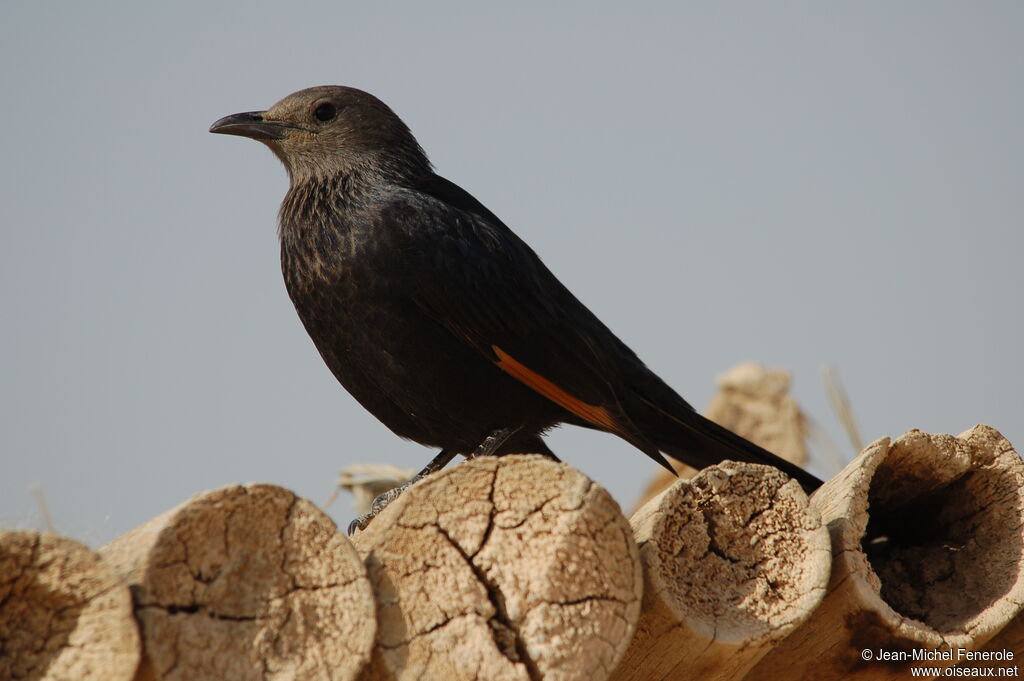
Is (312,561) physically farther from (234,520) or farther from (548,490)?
(548,490)

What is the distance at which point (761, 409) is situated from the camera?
23.5 feet

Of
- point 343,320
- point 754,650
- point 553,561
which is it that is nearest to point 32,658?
point 553,561

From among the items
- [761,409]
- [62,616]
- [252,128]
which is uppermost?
[252,128]

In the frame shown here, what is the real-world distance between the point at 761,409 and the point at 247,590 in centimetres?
547

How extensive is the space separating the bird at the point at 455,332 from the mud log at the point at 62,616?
79.7 inches

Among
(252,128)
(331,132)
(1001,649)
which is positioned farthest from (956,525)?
(252,128)

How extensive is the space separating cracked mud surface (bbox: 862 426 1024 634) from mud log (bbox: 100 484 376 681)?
1481mm

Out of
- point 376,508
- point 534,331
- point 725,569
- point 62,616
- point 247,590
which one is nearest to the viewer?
point 62,616

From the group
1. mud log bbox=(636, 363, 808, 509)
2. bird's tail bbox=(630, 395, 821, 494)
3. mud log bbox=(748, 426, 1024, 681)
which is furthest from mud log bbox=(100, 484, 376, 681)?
mud log bbox=(636, 363, 808, 509)

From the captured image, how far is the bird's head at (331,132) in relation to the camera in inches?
184

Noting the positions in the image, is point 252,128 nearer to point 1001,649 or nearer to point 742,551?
point 742,551

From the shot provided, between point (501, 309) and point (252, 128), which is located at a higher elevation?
point (252, 128)

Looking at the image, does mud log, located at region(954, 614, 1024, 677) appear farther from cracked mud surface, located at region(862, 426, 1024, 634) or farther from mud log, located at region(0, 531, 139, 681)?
mud log, located at region(0, 531, 139, 681)

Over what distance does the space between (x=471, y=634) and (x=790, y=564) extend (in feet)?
2.68
